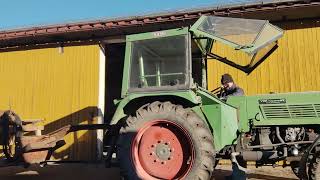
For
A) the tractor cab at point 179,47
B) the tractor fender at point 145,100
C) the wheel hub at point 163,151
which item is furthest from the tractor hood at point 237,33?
the wheel hub at point 163,151

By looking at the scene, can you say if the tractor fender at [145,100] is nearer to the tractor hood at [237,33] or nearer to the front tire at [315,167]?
the tractor hood at [237,33]

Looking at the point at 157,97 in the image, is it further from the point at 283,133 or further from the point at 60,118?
the point at 60,118

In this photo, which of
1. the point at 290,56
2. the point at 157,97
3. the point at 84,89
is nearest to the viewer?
the point at 157,97

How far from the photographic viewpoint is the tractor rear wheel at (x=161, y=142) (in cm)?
617

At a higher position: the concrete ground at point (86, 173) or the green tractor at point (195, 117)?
the green tractor at point (195, 117)

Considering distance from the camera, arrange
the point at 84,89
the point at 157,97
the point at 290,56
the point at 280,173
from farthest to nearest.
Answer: the point at 84,89 → the point at 290,56 → the point at 280,173 → the point at 157,97

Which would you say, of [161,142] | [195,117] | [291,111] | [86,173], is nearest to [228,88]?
[291,111]

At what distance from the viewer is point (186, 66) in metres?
6.61

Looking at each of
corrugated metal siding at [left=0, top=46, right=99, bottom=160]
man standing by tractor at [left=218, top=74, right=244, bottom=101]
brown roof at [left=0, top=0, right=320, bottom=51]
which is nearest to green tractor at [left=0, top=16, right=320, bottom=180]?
man standing by tractor at [left=218, top=74, right=244, bottom=101]

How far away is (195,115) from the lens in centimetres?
633

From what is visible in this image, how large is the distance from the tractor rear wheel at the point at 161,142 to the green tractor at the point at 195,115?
0.01m

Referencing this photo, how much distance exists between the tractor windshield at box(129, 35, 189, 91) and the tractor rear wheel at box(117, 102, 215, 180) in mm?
467

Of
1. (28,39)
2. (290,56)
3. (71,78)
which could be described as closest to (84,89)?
(71,78)

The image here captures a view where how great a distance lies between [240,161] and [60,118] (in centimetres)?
809
